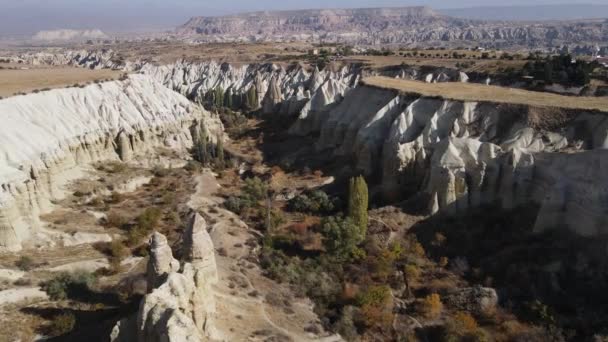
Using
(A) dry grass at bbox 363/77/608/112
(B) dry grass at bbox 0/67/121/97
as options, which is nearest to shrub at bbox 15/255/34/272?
(B) dry grass at bbox 0/67/121/97

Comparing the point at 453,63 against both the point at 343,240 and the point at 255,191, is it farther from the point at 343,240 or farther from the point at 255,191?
the point at 343,240

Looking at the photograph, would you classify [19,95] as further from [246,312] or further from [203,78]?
[203,78]

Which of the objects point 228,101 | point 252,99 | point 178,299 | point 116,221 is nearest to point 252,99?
point 252,99

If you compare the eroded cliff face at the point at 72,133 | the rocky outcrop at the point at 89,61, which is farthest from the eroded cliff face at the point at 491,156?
the rocky outcrop at the point at 89,61

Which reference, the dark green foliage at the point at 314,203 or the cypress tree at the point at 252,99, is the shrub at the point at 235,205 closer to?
the dark green foliage at the point at 314,203

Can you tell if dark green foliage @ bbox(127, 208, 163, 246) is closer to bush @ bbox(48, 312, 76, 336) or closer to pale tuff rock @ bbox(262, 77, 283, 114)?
bush @ bbox(48, 312, 76, 336)

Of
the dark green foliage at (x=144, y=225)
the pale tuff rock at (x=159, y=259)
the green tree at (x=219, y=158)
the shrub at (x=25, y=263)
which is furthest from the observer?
the green tree at (x=219, y=158)

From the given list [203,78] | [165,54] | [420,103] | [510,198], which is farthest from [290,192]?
[165,54]
